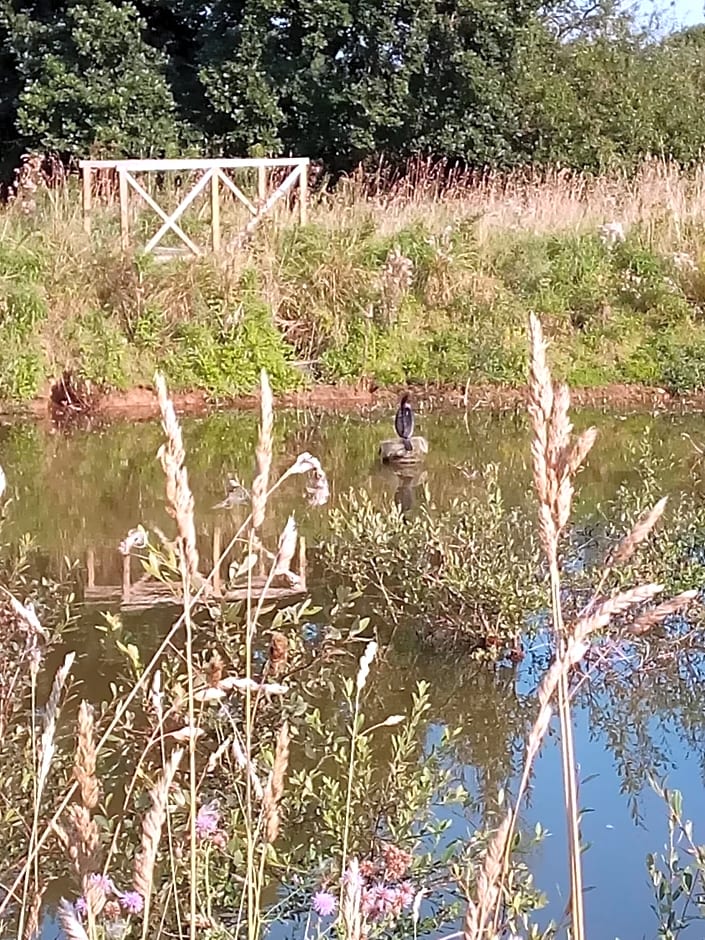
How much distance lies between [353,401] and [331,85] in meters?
8.57

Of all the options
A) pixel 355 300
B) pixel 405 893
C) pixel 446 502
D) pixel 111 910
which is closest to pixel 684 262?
pixel 355 300

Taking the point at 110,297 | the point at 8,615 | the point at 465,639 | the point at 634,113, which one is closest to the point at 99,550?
the point at 465,639

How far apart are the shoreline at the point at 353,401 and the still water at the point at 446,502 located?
35 cm

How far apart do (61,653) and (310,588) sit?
1037mm

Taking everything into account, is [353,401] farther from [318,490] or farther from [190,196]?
[318,490]

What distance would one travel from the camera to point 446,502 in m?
6.69

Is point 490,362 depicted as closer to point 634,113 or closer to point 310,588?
point 310,588

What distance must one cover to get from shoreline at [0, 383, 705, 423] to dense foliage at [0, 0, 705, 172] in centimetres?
749

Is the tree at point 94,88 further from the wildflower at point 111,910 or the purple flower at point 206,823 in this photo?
the wildflower at point 111,910

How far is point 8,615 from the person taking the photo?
328 centimetres

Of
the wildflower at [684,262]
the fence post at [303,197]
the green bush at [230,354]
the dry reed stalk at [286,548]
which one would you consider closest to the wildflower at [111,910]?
the dry reed stalk at [286,548]

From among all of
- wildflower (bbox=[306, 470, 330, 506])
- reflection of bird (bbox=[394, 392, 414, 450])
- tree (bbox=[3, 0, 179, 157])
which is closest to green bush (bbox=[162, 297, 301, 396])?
reflection of bird (bbox=[394, 392, 414, 450])

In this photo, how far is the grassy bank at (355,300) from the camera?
1012 centimetres

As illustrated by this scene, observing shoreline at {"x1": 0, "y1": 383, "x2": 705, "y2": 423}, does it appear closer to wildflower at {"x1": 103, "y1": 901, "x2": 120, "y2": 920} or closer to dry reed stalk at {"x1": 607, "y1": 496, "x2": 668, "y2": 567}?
wildflower at {"x1": 103, "y1": 901, "x2": 120, "y2": 920}
